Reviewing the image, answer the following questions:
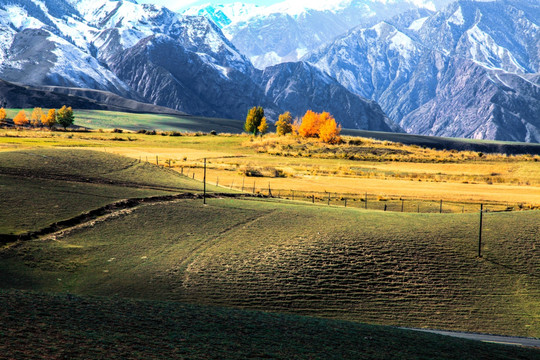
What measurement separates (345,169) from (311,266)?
6317 centimetres

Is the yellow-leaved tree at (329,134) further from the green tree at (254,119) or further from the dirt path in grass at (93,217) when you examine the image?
the dirt path in grass at (93,217)

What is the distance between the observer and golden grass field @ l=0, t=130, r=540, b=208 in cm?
6581

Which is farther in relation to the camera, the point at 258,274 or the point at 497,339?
the point at 258,274

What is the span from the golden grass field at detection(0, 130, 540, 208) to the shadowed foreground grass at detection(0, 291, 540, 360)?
42.6 meters

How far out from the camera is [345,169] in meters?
92.3

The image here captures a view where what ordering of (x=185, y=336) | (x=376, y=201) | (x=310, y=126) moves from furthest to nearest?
(x=310, y=126) < (x=376, y=201) < (x=185, y=336)

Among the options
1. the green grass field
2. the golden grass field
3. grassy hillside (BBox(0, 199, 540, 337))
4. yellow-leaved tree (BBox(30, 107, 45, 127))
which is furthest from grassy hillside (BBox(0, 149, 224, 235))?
yellow-leaved tree (BBox(30, 107, 45, 127))

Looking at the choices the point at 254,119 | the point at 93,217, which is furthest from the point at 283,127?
the point at 93,217

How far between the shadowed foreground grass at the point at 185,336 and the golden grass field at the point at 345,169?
42.6 meters

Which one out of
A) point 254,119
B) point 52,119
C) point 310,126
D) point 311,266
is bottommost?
point 311,266

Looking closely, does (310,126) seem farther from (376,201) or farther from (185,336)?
(185,336)

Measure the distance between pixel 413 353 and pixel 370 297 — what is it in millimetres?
12110

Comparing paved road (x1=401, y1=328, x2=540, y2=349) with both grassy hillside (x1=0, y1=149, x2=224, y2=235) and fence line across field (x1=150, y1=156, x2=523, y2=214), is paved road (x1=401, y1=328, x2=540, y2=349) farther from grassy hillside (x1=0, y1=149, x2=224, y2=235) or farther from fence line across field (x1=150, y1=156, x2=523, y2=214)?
fence line across field (x1=150, y1=156, x2=523, y2=214)

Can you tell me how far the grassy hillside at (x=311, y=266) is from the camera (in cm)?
2677
